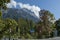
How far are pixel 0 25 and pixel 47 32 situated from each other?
1639 inches

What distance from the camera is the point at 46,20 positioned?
190 feet

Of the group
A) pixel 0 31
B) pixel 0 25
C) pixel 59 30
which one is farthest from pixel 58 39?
pixel 59 30

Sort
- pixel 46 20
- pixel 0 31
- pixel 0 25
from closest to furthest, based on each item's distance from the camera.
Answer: pixel 0 25 < pixel 0 31 < pixel 46 20

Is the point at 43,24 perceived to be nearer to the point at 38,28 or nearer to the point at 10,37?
the point at 38,28

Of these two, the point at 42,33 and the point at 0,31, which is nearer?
the point at 0,31

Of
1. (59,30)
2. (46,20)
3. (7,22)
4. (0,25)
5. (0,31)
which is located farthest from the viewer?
(59,30)

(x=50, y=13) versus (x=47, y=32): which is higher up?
(x=50, y=13)

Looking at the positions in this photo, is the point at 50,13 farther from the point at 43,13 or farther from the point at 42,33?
the point at 42,33

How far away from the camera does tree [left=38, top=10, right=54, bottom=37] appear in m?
58.0

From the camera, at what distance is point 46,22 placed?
5856cm

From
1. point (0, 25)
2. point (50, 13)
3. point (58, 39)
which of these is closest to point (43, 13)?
point (50, 13)

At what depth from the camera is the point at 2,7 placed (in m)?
14.8

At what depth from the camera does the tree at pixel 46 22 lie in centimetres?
5799

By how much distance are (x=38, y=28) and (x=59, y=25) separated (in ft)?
59.9
